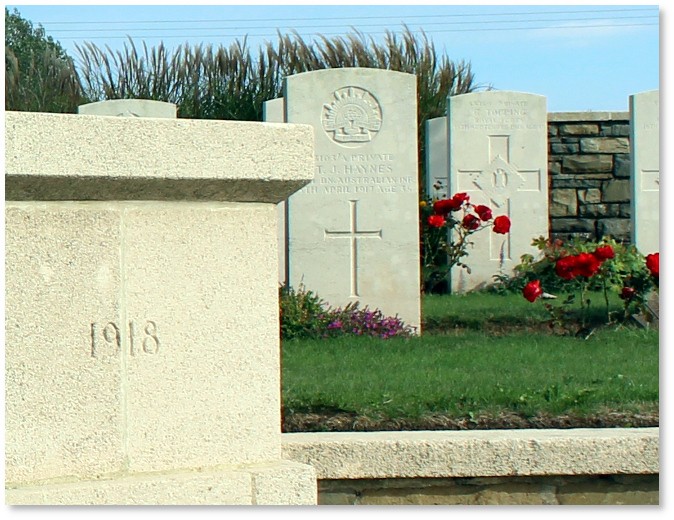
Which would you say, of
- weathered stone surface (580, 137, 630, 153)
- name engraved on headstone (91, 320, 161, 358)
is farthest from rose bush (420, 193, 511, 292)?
name engraved on headstone (91, 320, 161, 358)

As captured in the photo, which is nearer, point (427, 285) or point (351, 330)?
point (351, 330)

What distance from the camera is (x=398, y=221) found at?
704 centimetres

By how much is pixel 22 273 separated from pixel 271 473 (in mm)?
754

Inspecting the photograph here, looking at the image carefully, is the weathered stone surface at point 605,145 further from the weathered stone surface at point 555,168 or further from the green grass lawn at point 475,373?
the green grass lawn at point 475,373

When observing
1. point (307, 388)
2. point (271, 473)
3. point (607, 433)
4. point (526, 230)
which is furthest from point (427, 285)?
point (271, 473)

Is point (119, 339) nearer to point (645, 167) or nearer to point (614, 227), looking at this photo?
point (645, 167)

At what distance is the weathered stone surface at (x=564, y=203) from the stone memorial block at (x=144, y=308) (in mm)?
10204

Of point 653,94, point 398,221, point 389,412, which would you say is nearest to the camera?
point 389,412

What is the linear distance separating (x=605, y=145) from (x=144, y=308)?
1058cm

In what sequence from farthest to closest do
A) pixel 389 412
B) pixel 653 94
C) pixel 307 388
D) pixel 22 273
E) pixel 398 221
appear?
pixel 653 94
pixel 398 221
pixel 307 388
pixel 389 412
pixel 22 273

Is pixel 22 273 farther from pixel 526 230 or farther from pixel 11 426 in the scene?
pixel 526 230

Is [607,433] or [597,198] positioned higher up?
[597,198]

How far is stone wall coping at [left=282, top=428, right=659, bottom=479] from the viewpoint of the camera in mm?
2994

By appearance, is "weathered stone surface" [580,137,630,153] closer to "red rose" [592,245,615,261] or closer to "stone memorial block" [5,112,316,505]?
"red rose" [592,245,615,261]
